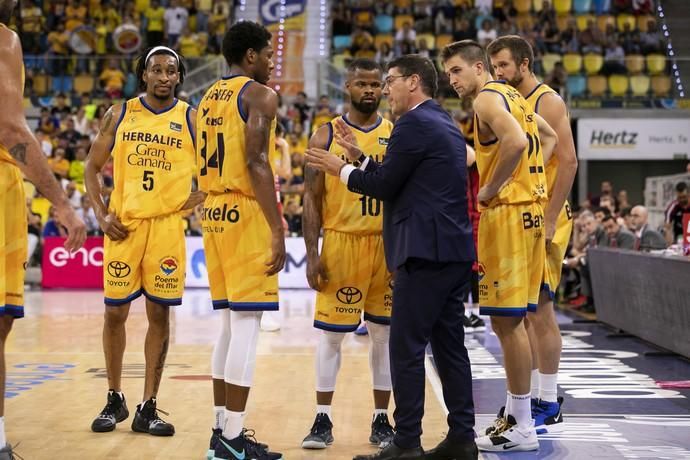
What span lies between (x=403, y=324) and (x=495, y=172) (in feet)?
3.46

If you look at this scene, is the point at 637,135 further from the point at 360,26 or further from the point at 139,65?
the point at 139,65

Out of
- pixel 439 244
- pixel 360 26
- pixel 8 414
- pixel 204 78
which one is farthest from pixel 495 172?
pixel 360 26

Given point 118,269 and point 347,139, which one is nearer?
point 347,139

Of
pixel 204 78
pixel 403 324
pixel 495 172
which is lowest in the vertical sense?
pixel 403 324

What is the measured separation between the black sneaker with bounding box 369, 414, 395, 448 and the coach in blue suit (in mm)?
655

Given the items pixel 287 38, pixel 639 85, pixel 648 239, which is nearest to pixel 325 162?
pixel 648 239

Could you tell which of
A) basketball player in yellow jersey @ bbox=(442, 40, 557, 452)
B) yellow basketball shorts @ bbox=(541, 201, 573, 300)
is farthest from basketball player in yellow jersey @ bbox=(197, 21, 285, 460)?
yellow basketball shorts @ bbox=(541, 201, 573, 300)

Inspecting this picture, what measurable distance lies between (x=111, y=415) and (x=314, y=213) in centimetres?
176

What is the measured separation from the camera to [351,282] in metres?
6.00

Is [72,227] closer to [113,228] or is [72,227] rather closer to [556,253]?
[113,228]

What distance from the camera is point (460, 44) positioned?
19.0 ft

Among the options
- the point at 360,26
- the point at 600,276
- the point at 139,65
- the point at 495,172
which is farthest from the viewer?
the point at 360,26

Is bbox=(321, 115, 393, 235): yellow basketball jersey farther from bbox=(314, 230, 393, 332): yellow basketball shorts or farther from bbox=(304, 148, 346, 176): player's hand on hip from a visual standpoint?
Answer: bbox=(304, 148, 346, 176): player's hand on hip

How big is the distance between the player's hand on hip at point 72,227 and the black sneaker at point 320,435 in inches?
75.8
